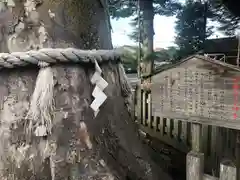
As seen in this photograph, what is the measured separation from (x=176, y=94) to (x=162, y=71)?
118 mm

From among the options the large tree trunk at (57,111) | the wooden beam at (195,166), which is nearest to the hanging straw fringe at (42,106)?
the large tree trunk at (57,111)

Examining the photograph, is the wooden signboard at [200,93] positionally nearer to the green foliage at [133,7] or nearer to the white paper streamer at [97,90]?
the white paper streamer at [97,90]

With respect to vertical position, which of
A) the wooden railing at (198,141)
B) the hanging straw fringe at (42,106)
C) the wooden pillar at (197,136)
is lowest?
the wooden railing at (198,141)

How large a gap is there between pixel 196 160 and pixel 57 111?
58 centimetres

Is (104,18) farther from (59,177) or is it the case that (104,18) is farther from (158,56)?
(158,56)

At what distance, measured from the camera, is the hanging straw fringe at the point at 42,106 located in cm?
96

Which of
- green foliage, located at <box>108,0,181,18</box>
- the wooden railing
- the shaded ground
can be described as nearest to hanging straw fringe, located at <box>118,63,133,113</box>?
the wooden railing

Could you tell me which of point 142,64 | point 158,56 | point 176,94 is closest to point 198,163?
point 176,94

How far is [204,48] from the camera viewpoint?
466 centimetres

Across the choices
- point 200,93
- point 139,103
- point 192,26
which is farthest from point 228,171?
point 192,26

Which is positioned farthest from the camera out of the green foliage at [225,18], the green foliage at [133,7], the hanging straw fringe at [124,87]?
the green foliage at [225,18]

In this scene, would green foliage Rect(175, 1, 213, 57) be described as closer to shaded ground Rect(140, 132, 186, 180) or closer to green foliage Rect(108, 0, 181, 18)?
green foliage Rect(108, 0, 181, 18)

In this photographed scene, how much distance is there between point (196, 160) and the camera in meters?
0.96

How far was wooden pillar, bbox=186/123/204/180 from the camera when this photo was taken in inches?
37.6
